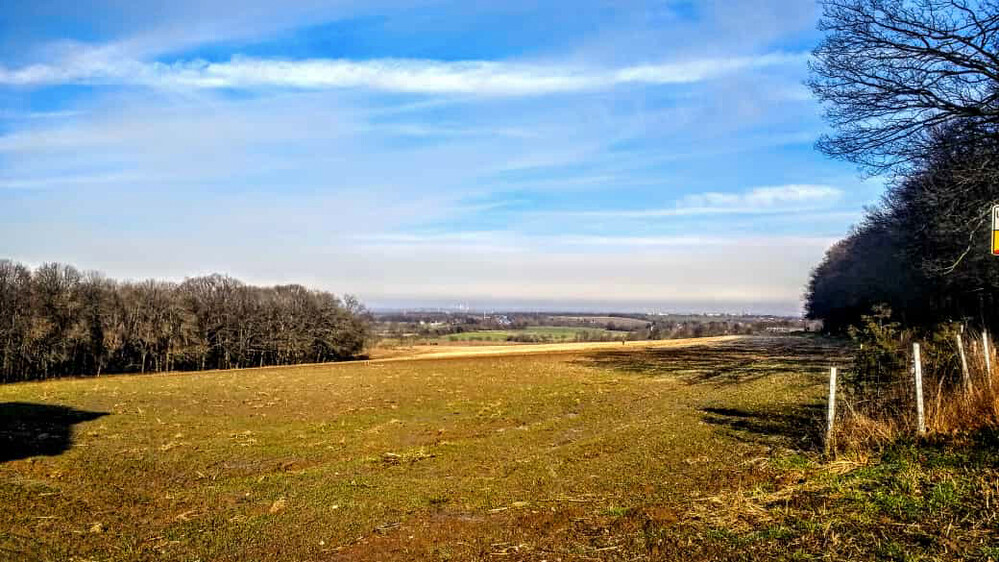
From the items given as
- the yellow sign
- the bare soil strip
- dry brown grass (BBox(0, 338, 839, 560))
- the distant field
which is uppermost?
the yellow sign

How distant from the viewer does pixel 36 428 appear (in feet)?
45.6

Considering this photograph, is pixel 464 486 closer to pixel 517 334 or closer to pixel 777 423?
pixel 777 423

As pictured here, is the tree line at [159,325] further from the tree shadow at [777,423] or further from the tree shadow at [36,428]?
the tree shadow at [777,423]

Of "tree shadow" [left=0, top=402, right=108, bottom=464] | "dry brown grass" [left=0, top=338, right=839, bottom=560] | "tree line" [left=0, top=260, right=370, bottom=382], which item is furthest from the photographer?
"tree line" [left=0, top=260, right=370, bottom=382]

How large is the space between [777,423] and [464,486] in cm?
597

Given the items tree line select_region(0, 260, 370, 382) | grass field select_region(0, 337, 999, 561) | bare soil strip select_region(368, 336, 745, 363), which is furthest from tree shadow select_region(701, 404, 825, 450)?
tree line select_region(0, 260, 370, 382)

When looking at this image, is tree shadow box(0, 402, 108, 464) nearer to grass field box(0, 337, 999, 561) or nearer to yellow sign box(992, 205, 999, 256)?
grass field box(0, 337, 999, 561)

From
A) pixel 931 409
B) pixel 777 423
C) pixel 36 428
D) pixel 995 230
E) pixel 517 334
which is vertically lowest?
pixel 517 334

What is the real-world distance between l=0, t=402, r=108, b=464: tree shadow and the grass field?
0.09m

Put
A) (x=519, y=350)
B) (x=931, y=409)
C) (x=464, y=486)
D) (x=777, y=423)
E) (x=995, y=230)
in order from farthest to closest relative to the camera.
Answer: (x=519, y=350) → (x=777, y=423) → (x=931, y=409) → (x=464, y=486) → (x=995, y=230)

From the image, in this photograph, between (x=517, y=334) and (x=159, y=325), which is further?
(x=517, y=334)

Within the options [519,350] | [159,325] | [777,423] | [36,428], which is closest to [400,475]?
[777,423]

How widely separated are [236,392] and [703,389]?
51.6ft

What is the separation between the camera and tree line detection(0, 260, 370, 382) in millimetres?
37188
